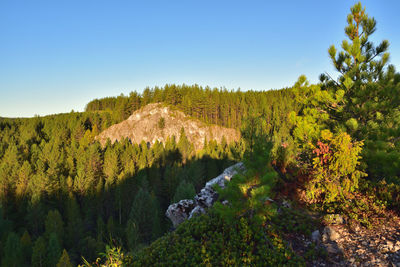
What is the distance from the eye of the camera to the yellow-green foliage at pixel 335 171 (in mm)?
7617

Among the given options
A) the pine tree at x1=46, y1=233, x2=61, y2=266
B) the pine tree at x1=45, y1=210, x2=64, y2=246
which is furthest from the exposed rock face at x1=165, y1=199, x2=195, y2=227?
the pine tree at x1=45, y1=210, x2=64, y2=246

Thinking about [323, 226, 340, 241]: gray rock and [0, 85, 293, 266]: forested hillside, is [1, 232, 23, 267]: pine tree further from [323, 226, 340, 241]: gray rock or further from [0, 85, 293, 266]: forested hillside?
[323, 226, 340, 241]: gray rock

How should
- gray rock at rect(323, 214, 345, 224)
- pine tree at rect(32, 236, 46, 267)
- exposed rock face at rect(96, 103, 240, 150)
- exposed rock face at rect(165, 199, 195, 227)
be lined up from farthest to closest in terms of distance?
exposed rock face at rect(96, 103, 240, 150) < pine tree at rect(32, 236, 46, 267) < exposed rock face at rect(165, 199, 195, 227) < gray rock at rect(323, 214, 345, 224)

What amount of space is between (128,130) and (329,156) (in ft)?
303

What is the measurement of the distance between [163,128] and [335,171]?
276ft

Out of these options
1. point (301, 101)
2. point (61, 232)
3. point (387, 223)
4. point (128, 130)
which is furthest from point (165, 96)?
point (387, 223)

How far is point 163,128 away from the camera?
89500 mm

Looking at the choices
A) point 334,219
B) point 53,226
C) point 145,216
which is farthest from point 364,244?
point 53,226

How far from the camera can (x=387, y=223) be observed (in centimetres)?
693

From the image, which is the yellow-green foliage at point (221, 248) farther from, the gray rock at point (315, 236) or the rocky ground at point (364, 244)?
the rocky ground at point (364, 244)

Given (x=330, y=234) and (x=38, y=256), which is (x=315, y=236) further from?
(x=38, y=256)

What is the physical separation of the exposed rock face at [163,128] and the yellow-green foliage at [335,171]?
75.7 meters

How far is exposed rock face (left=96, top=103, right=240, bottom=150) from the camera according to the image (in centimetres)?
8731

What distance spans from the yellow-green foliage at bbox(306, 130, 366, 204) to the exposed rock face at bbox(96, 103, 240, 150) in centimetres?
7571
